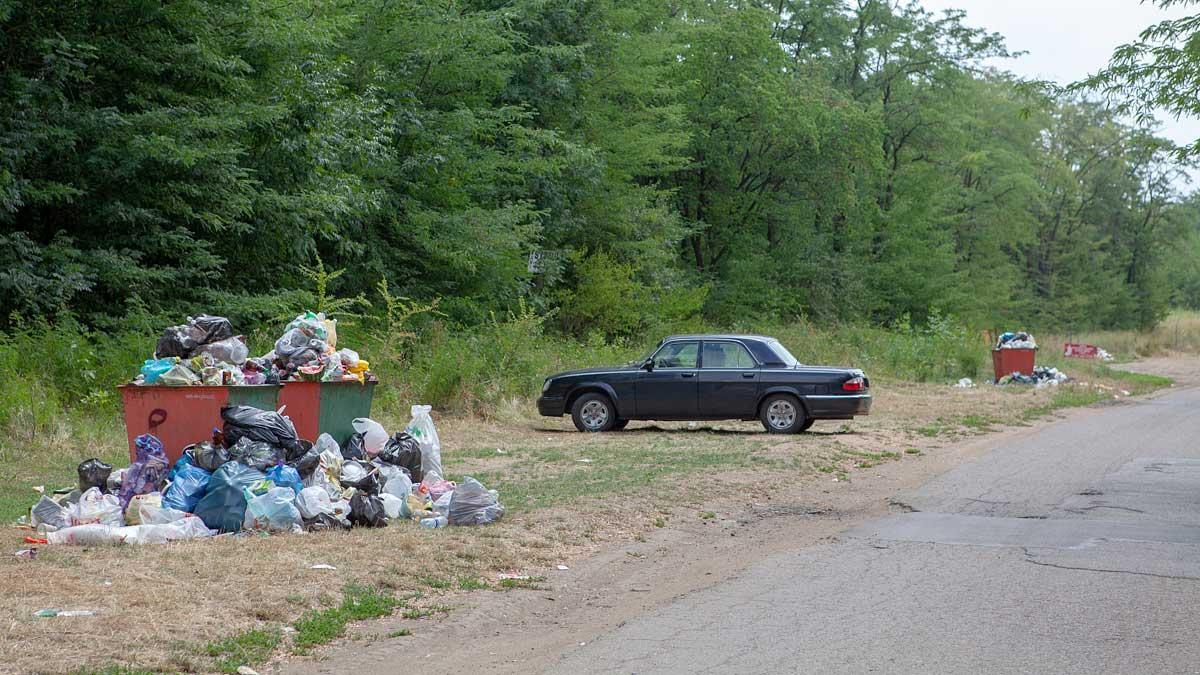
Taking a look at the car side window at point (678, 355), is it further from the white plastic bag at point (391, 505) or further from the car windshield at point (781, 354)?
the white plastic bag at point (391, 505)

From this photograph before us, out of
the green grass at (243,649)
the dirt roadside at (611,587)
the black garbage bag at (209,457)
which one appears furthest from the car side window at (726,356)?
the green grass at (243,649)

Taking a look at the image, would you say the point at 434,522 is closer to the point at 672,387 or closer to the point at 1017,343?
the point at 672,387

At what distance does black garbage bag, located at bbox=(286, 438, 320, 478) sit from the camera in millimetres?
10016

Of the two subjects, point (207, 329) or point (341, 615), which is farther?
point (207, 329)

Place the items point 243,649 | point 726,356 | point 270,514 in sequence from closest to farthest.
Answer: point 243,649
point 270,514
point 726,356

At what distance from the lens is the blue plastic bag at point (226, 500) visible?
31.1 ft

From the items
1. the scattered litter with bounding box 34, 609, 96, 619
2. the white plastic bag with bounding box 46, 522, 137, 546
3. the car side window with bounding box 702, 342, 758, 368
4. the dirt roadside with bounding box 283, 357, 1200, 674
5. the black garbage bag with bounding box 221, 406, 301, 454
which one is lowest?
the dirt roadside with bounding box 283, 357, 1200, 674

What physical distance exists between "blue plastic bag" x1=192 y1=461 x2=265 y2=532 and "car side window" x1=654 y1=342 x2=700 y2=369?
10145mm

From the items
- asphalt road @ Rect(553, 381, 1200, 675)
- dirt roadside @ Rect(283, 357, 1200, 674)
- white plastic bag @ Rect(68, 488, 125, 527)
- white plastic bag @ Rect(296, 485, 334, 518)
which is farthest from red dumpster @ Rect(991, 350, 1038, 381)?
white plastic bag @ Rect(68, 488, 125, 527)

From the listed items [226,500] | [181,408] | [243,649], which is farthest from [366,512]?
[243,649]

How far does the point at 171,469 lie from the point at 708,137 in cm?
3726

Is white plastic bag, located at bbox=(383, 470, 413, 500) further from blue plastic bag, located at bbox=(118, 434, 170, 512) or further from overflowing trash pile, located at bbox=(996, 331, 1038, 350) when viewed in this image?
overflowing trash pile, located at bbox=(996, 331, 1038, 350)

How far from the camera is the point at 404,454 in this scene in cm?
1093

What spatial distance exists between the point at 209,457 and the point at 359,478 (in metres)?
1.28
